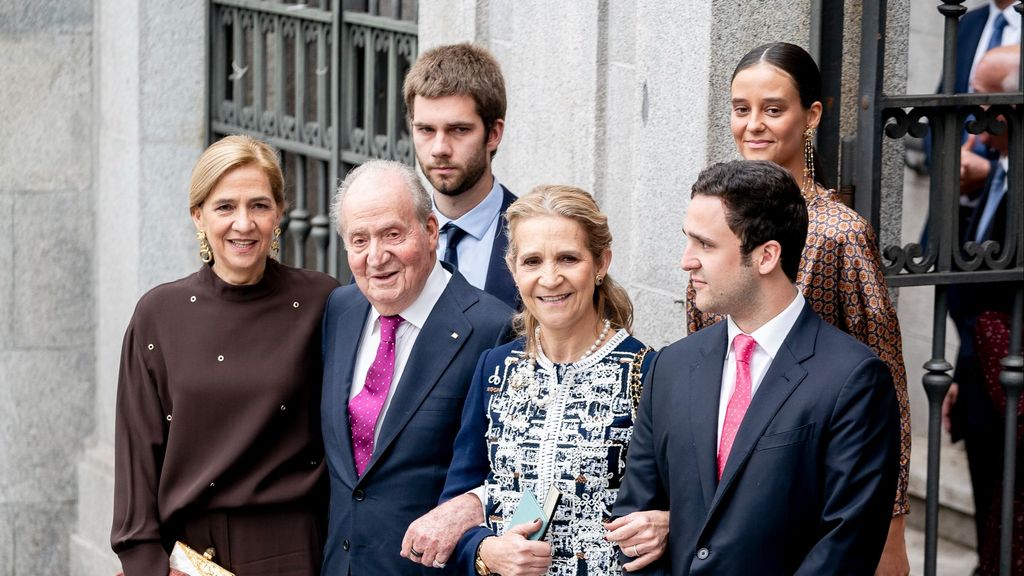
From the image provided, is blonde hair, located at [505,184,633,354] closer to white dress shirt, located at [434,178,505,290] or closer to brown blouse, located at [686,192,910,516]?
brown blouse, located at [686,192,910,516]

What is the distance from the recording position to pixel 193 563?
457cm

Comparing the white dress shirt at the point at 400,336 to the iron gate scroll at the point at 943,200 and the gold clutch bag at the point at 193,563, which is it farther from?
the iron gate scroll at the point at 943,200

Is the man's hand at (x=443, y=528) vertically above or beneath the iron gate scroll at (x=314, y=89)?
beneath

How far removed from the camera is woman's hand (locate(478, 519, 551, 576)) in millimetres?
3930

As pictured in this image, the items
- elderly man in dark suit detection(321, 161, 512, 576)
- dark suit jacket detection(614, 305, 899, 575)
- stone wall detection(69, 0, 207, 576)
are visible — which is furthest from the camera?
stone wall detection(69, 0, 207, 576)

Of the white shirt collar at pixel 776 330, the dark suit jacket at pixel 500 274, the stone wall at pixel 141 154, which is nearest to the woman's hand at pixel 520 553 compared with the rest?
the white shirt collar at pixel 776 330

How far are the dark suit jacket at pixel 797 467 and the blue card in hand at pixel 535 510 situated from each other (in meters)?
0.31

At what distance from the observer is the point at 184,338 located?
4.61 meters

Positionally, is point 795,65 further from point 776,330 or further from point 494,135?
point 494,135

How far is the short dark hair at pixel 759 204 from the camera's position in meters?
3.67

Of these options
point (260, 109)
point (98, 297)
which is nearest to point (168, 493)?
point (260, 109)

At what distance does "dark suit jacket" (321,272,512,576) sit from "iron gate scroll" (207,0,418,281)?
2.22 m

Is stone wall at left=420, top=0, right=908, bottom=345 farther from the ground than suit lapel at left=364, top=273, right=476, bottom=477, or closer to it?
farther from the ground

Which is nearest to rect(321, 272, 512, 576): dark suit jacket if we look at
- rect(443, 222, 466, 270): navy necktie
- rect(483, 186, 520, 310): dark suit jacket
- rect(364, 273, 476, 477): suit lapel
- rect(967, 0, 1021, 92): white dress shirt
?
rect(364, 273, 476, 477): suit lapel
